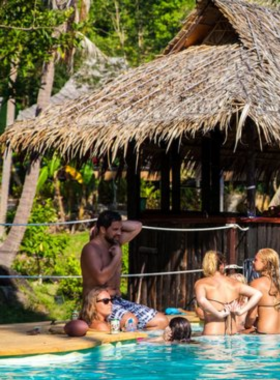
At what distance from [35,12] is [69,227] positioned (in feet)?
45.2

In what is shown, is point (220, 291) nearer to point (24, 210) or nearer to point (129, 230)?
point (129, 230)

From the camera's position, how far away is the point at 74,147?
14016mm

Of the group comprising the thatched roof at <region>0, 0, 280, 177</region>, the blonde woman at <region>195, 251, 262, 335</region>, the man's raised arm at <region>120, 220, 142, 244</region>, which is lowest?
the blonde woman at <region>195, 251, 262, 335</region>

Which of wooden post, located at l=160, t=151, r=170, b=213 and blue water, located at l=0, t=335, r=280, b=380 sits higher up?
wooden post, located at l=160, t=151, r=170, b=213

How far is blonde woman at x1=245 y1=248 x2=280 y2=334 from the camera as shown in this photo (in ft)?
36.3

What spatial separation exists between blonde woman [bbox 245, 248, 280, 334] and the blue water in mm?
430

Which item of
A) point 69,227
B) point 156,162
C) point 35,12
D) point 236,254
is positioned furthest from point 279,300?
point 69,227

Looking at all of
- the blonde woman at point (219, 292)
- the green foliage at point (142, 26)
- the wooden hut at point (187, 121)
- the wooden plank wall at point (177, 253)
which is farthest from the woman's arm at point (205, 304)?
the green foliage at point (142, 26)

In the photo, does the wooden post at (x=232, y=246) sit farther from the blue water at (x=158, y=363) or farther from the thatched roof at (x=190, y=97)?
the blue water at (x=158, y=363)

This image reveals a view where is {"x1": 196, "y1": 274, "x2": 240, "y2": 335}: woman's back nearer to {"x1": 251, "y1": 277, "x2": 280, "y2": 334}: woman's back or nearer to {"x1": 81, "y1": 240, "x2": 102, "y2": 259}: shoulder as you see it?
{"x1": 251, "y1": 277, "x2": 280, "y2": 334}: woman's back

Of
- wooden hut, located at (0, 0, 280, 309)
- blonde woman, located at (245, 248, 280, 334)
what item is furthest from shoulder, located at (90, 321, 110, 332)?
wooden hut, located at (0, 0, 280, 309)

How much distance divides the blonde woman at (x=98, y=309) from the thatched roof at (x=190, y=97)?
263 centimetres

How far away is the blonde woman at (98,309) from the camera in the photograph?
10.8m

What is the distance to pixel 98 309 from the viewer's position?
1088 cm
